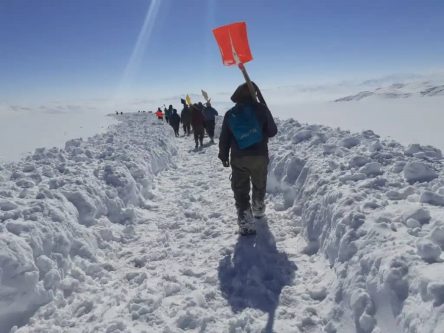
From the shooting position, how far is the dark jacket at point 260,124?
226 inches

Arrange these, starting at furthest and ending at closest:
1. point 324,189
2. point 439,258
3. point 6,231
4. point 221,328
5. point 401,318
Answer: point 324,189 → point 6,231 → point 221,328 → point 439,258 → point 401,318

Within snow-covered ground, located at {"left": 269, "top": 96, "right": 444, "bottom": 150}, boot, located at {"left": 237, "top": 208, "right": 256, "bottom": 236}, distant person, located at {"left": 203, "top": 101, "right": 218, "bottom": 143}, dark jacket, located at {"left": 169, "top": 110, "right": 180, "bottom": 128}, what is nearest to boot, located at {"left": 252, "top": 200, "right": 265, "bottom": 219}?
boot, located at {"left": 237, "top": 208, "right": 256, "bottom": 236}

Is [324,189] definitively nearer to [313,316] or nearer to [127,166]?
[313,316]

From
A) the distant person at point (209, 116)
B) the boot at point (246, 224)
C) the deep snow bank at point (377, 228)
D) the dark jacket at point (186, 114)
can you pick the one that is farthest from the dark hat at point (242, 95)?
the dark jacket at point (186, 114)

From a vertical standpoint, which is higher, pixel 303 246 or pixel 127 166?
pixel 127 166

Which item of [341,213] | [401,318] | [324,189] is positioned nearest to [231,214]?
[324,189]

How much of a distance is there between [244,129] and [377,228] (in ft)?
7.98

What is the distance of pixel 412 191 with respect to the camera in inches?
191

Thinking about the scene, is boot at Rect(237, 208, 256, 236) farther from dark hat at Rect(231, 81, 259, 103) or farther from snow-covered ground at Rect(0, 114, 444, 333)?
dark hat at Rect(231, 81, 259, 103)

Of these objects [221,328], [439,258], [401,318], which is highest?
[439,258]

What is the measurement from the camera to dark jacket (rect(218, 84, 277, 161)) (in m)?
5.75

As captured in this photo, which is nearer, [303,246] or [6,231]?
[6,231]

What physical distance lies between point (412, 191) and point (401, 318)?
2.34 m

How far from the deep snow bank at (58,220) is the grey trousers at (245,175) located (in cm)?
219
